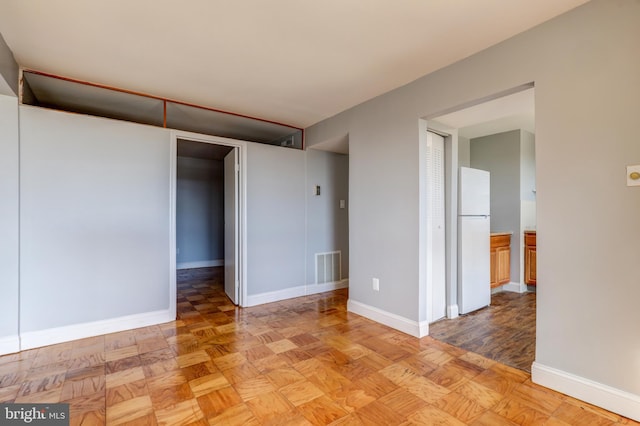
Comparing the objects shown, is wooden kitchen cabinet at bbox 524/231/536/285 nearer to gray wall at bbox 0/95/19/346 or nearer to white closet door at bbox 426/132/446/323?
white closet door at bbox 426/132/446/323

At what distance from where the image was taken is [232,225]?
3936 mm

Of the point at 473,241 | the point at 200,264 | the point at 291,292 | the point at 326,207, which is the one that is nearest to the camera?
the point at 473,241

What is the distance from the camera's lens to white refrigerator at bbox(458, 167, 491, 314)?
10.9ft

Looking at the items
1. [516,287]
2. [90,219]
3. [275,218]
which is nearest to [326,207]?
[275,218]

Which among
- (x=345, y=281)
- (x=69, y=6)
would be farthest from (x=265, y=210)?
(x=69, y=6)

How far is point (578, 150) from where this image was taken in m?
1.83

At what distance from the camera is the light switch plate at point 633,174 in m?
1.62

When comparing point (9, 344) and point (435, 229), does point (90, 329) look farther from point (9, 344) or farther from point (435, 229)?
point (435, 229)

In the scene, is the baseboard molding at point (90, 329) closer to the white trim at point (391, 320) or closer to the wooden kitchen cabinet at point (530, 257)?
the white trim at point (391, 320)

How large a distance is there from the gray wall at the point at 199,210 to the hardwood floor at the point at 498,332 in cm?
505

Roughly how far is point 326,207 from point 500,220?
2694 millimetres

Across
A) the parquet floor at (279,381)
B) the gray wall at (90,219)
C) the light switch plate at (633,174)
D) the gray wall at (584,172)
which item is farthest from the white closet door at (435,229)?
the gray wall at (90,219)

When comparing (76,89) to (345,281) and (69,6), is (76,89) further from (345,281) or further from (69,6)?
(345,281)

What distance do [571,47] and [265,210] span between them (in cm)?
323
